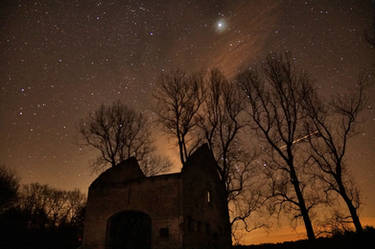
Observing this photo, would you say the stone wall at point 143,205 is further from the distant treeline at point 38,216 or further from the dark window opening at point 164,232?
the distant treeline at point 38,216

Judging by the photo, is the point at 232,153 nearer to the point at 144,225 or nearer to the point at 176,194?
the point at 176,194

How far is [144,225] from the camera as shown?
1869 centimetres

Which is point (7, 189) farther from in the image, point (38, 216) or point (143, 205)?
point (143, 205)

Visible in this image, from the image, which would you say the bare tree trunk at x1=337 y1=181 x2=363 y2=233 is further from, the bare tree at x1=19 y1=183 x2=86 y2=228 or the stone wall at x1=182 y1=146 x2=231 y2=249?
the bare tree at x1=19 y1=183 x2=86 y2=228

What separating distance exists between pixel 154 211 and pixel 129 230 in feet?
13.7

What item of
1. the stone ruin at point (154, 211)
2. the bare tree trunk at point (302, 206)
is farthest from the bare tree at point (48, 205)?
the bare tree trunk at point (302, 206)

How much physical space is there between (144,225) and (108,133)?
Answer: 8.43 m

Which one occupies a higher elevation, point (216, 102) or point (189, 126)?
point (216, 102)

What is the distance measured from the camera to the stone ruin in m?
14.7

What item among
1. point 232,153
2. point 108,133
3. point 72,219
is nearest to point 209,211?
point 232,153

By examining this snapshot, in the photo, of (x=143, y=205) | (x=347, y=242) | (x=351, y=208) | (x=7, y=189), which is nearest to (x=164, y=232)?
(x=143, y=205)

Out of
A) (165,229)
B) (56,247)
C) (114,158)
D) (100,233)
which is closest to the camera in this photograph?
(165,229)

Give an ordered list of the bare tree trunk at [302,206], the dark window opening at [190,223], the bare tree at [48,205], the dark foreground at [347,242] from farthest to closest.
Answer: the bare tree at [48,205]
the dark window opening at [190,223]
the bare tree trunk at [302,206]
the dark foreground at [347,242]

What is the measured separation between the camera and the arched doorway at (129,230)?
16.5m
